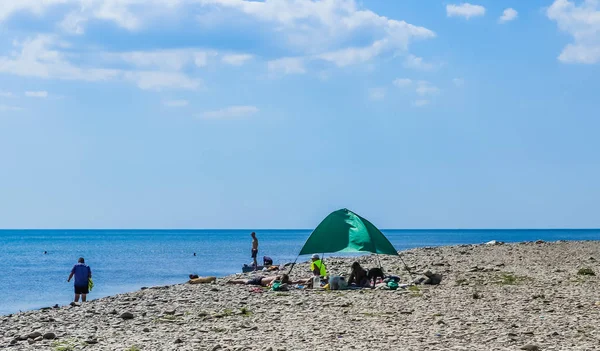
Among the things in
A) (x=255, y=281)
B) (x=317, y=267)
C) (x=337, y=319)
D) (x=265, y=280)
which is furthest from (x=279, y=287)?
(x=337, y=319)

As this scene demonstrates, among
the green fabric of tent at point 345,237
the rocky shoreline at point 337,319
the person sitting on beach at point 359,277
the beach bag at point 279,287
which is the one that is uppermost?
the green fabric of tent at point 345,237

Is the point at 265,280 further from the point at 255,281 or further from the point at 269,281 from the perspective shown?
the point at 255,281

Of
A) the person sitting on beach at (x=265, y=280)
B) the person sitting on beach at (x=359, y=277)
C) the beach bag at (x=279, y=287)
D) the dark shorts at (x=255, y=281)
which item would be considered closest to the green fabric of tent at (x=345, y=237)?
the person sitting on beach at (x=265, y=280)

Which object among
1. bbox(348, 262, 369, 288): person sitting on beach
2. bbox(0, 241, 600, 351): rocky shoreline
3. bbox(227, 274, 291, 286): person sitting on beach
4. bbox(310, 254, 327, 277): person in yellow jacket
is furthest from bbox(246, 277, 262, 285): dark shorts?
bbox(348, 262, 369, 288): person sitting on beach

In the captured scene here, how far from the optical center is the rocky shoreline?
13.9m

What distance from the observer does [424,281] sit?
23766 millimetres

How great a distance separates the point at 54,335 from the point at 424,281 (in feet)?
39.8

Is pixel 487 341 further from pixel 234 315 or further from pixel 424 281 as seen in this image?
pixel 424 281

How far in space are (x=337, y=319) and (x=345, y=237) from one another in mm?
8874

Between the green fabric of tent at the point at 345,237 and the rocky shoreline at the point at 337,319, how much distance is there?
2488 mm

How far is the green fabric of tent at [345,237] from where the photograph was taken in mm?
25203

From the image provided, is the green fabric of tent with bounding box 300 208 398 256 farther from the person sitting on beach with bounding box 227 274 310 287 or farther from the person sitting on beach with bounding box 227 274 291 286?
the person sitting on beach with bounding box 227 274 291 286

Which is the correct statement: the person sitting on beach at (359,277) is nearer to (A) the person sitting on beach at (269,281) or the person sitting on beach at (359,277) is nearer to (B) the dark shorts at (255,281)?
(A) the person sitting on beach at (269,281)

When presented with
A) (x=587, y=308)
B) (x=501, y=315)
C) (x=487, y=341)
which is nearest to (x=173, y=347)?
(x=487, y=341)
